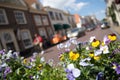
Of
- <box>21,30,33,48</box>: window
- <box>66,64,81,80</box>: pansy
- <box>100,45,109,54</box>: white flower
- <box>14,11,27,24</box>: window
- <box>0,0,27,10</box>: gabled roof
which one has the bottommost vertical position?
<box>21,30,33,48</box>: window

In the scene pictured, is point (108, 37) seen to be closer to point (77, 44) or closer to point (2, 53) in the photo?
point (77, 44)

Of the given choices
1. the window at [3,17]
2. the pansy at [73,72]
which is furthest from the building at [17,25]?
the pansy at [73,72]

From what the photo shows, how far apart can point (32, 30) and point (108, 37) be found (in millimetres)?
27224

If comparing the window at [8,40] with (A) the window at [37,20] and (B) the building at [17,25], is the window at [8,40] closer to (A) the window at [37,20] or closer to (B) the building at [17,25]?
(B) the building at [17,25]

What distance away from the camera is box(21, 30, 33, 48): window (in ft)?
86.3

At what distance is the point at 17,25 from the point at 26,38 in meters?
2.24

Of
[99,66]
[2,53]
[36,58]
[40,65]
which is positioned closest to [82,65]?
[99,66]

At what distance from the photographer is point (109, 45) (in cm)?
282

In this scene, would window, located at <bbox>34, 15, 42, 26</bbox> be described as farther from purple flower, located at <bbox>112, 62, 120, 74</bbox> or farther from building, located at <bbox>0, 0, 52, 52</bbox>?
purple flower, located at <bbox>112, 62, 120, 74</bbox>

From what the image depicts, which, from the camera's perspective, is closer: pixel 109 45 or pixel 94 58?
pixel 94 58

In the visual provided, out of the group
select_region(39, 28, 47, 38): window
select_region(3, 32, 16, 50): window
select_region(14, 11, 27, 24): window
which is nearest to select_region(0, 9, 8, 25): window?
select_region(3, 32, 16, 50): window

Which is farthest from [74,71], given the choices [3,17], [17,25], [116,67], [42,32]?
[42,32]

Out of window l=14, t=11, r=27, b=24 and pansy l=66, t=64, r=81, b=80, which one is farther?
window l=14, t=11, r=27, b=24

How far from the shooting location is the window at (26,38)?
26.3 m
